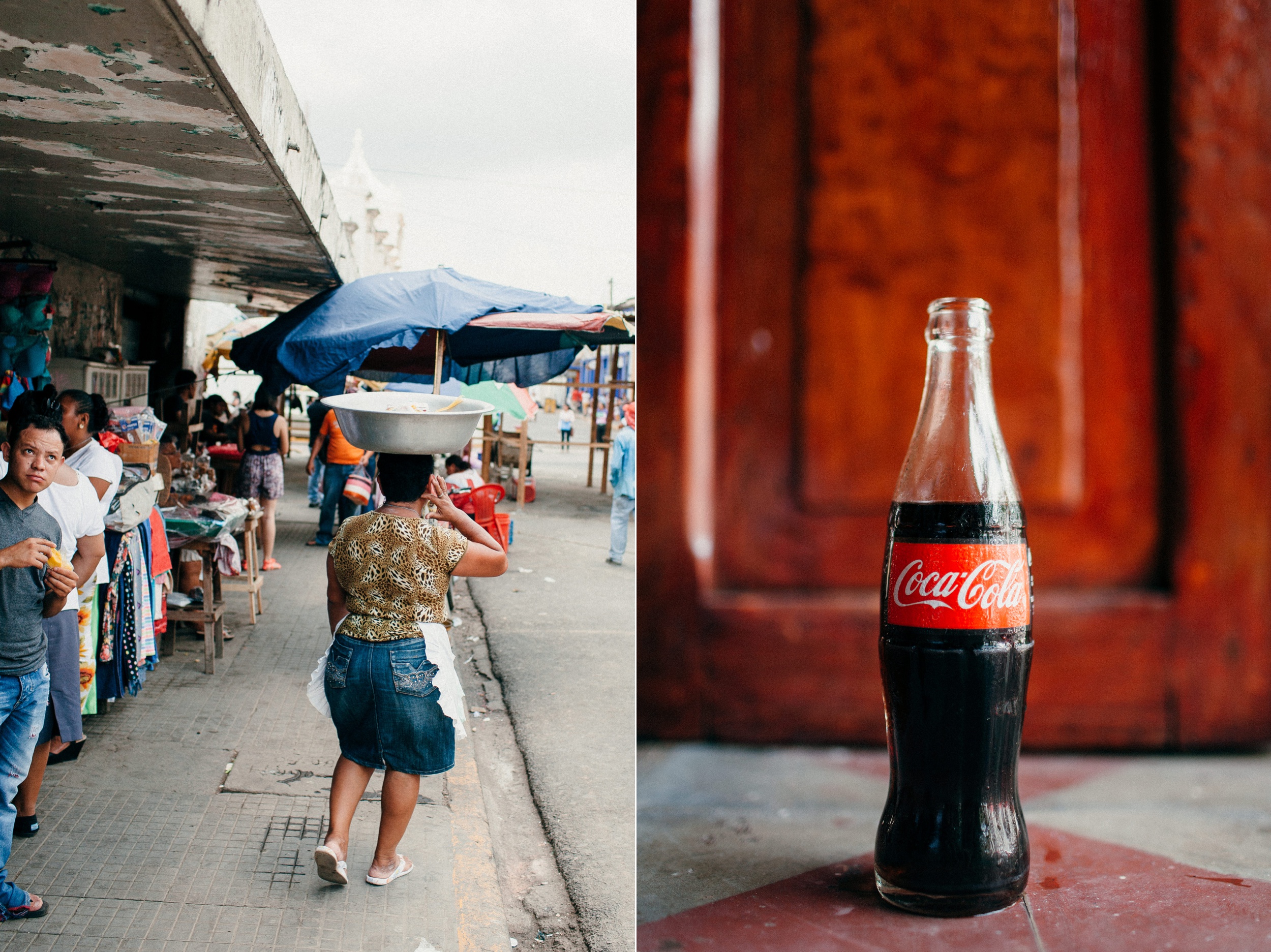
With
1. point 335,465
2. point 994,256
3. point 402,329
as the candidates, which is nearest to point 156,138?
point 402,329

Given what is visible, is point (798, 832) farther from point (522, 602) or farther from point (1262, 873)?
point (522, 602)

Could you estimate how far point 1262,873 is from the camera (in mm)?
1792

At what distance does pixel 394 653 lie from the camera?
3.00 metres

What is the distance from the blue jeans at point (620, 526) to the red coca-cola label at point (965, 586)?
690 centimetres

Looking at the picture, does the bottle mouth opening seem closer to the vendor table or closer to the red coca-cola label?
the red coca-cola label

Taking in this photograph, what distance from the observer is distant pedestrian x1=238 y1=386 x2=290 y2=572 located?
25.1 feet

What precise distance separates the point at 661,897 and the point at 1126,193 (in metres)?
1.78

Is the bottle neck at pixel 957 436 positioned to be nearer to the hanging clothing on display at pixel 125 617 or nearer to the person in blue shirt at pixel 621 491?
the hanging clothing on display at pixel 125 617

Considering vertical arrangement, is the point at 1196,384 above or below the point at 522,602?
above

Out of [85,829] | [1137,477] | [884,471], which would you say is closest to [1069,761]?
[1137,477]

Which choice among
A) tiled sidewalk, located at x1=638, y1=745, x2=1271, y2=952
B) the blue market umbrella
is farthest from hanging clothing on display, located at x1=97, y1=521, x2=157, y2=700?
tiled sidewalk, located at x1=638, y1=745, x2=1271, y2=952

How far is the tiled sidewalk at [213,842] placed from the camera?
2844 millimetres

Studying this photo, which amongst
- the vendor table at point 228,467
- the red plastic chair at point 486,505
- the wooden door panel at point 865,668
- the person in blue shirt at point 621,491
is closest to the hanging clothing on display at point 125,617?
the red plastic chair at point 486,505

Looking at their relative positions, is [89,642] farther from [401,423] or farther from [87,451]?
[401,423]
